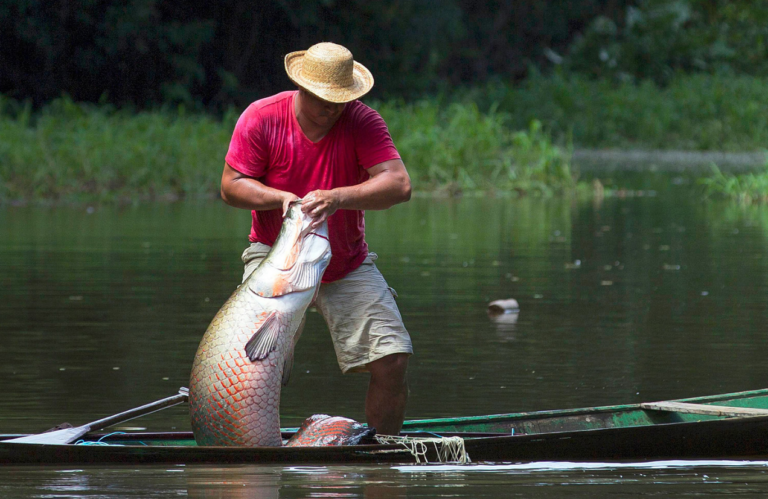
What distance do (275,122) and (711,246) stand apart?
9.40 meters

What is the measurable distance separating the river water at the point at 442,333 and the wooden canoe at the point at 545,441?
0.07 metres

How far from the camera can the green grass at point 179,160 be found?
68.0 feet

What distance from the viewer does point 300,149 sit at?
5.67 metres

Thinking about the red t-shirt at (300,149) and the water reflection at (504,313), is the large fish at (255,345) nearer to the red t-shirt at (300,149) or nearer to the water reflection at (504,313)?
the red t-shirt at (300,149)

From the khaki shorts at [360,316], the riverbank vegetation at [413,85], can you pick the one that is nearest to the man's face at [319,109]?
the khaki shorts at [360,316]

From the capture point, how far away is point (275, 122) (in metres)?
5.67

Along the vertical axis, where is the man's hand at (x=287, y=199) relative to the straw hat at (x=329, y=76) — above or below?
below

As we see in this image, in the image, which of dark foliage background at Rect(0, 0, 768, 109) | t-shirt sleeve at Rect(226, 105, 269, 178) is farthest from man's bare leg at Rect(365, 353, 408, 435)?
dark foliage background at Rect(0, 0, 768, 109)

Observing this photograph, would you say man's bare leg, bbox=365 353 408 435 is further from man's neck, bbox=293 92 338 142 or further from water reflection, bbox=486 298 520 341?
water reflection, bbox=486 298 520 341

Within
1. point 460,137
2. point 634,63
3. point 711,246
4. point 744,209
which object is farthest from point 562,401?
point 634,63

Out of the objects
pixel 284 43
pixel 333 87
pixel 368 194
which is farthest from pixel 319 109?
pixel 284 43

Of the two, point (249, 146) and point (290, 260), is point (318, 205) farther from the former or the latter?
point (249, 146)

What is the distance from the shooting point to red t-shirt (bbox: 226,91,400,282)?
565cm

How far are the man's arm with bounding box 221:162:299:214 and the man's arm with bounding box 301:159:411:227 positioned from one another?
113 millimetres
